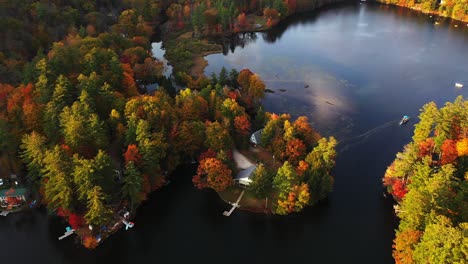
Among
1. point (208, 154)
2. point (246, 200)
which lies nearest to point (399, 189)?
point (246, 200)

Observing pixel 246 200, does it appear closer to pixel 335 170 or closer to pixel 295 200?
pixel 295 200

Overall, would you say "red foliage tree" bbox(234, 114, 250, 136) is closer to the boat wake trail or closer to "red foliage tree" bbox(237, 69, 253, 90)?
the boat wake trail

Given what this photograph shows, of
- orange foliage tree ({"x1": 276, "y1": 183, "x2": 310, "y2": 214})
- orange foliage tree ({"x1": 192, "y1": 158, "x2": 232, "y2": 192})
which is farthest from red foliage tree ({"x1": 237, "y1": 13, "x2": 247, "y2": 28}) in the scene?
orange foliage tree ({"x1": 276, "y1": 183, "x2": 310, "y2": 214})

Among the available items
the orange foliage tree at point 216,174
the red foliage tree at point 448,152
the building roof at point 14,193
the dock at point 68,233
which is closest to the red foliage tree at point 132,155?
the orange foliage tree at point 216,174

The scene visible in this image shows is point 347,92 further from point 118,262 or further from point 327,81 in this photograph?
point 118,262

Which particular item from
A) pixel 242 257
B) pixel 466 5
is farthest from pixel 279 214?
pixel 466 5

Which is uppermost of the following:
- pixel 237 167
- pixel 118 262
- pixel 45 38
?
pixel 45 38
